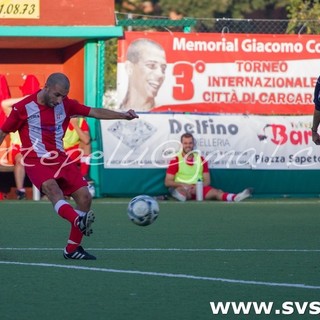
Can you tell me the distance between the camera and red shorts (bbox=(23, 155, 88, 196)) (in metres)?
10.9

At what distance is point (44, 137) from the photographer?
435 inches

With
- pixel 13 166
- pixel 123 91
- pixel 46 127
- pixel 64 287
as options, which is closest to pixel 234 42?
pixel 123 91

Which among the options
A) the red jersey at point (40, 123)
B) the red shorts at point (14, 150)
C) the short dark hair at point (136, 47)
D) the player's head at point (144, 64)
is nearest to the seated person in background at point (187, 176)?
the player's head at point (144, 64)

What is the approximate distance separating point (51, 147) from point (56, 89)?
2.10 feet

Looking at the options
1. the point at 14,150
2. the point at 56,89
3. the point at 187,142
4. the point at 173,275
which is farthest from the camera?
the point at 14,150

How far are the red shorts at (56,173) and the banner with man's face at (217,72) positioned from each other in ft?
31.4

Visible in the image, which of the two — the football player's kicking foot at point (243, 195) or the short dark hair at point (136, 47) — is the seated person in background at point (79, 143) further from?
the football player's kicking foot at point (243, 195)

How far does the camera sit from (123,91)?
2061cm

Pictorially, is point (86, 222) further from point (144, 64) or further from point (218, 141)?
point (218, 141)

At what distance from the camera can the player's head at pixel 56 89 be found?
10.6m

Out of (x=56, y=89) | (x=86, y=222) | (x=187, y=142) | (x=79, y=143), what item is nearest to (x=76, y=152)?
(x=79, y=143)

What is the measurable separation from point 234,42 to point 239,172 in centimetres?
223

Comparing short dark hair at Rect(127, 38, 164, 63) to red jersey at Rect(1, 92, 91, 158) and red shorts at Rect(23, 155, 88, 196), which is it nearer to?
red jersey at Rect(1, 92, 91, 158)

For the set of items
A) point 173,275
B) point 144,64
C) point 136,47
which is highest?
point 136,47
